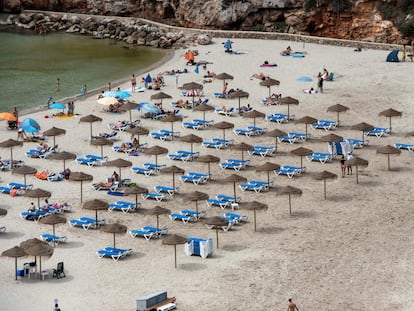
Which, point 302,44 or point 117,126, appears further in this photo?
point 302,44

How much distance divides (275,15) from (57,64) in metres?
17.0

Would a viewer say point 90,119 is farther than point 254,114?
No

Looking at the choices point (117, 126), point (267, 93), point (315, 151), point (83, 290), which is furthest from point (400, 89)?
point (83, 290)

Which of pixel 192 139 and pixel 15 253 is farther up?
pixel 192 139

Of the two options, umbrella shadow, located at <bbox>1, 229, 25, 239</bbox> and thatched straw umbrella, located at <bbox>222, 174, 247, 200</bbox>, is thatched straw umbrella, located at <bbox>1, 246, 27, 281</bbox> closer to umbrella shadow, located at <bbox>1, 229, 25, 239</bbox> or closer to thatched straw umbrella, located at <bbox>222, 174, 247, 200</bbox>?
umbrella shadow, located at <bbox>1, 229, 25, 239</bbox>

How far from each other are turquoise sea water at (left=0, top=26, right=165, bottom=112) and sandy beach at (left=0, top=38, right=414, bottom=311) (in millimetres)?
9491

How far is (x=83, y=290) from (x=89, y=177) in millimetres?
8732

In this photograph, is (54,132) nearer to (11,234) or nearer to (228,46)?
(11,234)

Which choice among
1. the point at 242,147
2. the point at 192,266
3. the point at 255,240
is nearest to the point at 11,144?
the point at 242,147

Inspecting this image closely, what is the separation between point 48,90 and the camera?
61719mm

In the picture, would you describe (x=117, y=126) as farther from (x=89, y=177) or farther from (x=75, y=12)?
(x=75, y=12)

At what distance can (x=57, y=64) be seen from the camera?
71000mm

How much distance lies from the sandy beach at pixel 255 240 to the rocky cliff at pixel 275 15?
20.5m

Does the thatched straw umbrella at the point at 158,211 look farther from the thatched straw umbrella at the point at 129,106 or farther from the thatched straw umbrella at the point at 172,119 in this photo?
the thatched straw umbrella at the point at 129,106
